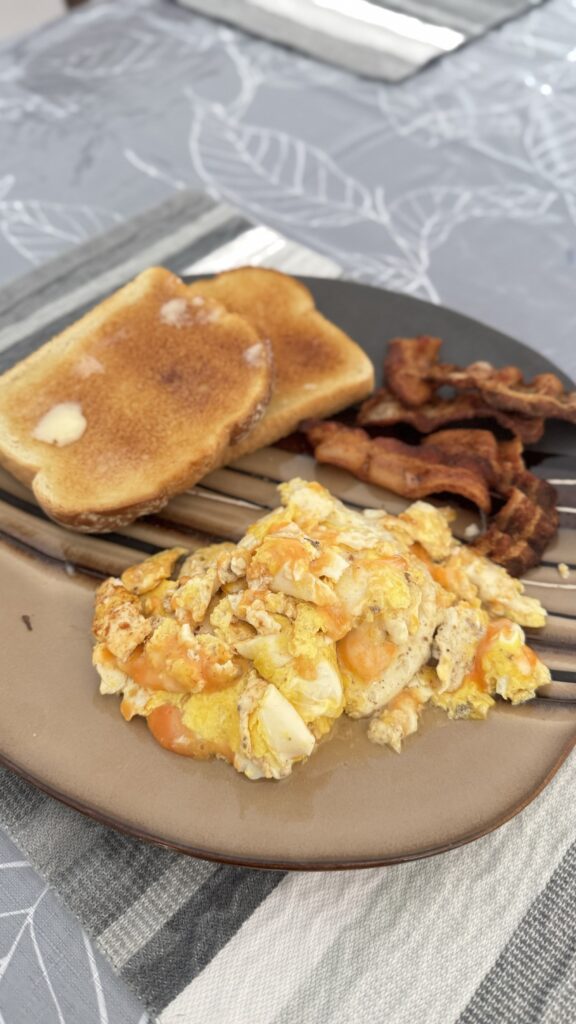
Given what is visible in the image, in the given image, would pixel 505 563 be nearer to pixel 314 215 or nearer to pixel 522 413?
pixel 522 413

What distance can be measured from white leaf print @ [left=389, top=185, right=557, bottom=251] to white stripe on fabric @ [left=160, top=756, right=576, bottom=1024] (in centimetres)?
207

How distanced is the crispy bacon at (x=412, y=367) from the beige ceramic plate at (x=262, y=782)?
53cm

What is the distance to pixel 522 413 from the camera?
6.47ft

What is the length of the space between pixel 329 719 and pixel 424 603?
0.96 ft

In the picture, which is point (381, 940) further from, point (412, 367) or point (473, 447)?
point (412, 367)

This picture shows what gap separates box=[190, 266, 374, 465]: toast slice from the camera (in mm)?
2088

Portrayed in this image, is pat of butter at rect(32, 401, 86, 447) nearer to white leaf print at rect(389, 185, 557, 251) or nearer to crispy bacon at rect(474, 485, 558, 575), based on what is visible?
crispy bacon at rect(474, 485, 558, 575)

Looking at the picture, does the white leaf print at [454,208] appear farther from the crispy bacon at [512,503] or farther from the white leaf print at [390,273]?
the crispy bacon at [512,503]

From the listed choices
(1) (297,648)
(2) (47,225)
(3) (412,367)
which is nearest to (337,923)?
(1) (297,648)

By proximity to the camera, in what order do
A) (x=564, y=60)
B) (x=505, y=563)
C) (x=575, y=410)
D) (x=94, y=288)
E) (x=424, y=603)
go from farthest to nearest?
(x=564, y=60) < (x=94, y=288) < (x=575, y=410) < (x=505, y=563) < (x=424, y=603)

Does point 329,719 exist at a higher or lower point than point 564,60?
lower

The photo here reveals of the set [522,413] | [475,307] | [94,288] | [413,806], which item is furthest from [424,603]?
[94,288]

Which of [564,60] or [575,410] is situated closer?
[575,410]

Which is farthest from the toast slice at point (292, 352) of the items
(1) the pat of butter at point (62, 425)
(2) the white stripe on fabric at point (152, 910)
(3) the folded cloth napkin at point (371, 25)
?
(3) the folded cloth napkin at point (371, 25)
